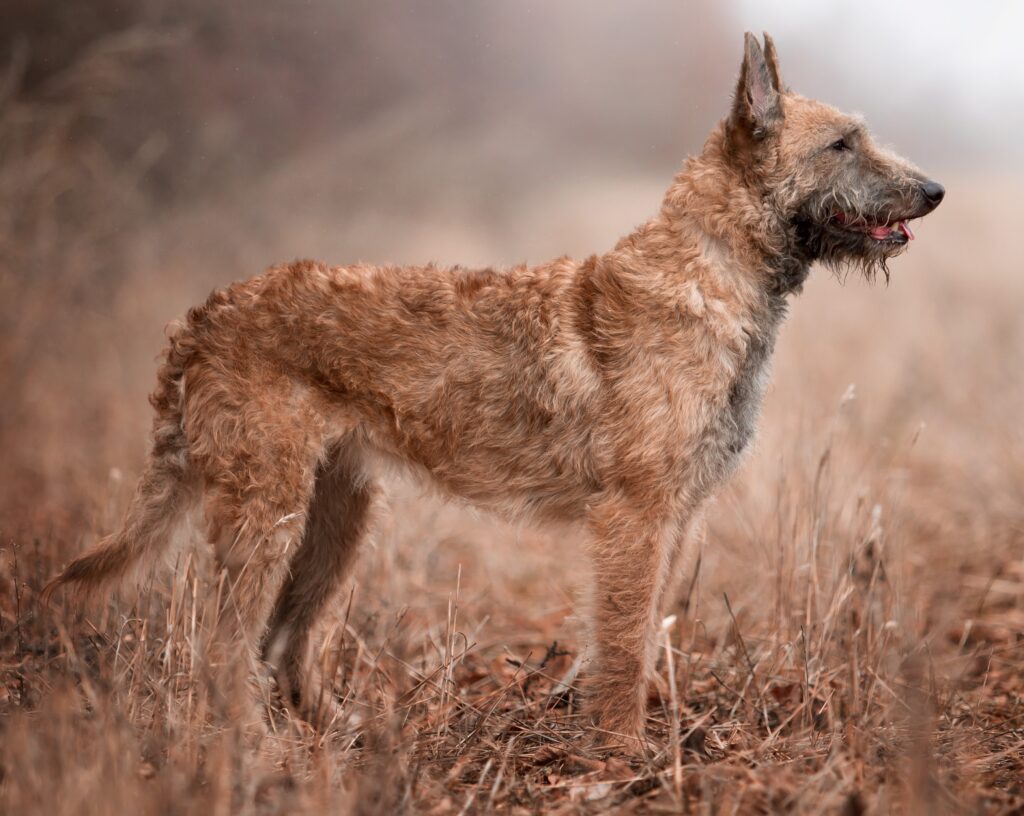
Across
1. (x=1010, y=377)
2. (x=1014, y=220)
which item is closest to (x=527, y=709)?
(x=1010, y=377)

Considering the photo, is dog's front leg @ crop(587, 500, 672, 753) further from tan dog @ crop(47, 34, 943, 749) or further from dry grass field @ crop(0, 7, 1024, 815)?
dry grass field @ crop(0, 7, 1024, 815)

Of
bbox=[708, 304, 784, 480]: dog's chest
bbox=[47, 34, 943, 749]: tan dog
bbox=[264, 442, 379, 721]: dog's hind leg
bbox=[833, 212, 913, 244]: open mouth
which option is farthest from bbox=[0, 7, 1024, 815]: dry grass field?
bbox=[833, 212, 913, 244]: open mouth

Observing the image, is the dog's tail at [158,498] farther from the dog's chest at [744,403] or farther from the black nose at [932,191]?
the black nose at [932,191]

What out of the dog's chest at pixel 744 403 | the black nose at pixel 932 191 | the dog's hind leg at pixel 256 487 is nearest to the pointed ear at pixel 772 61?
the black nose at pixel 932 191

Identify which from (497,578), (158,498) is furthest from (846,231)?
(497,578)

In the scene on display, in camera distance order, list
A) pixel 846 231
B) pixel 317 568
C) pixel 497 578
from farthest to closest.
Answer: pixel 497 578 < pixel 317 568 < pixel 846 231

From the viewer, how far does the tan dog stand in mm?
3900

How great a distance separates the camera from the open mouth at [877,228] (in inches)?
160

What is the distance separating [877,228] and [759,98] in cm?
70

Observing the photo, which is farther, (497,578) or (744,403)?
Answer: (497,578)

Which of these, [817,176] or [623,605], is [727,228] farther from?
[623,605]

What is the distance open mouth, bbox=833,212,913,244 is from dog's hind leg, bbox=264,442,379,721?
2.33 metres

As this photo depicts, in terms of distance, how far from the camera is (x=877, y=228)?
4.06 meters

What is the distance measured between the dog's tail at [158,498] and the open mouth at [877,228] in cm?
260
